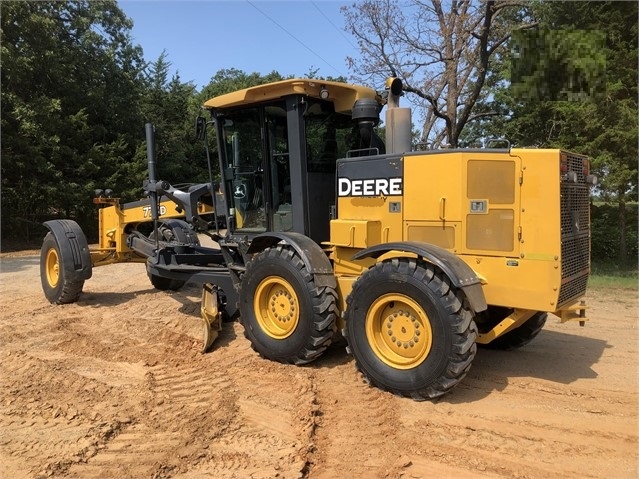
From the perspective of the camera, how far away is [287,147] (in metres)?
5.64

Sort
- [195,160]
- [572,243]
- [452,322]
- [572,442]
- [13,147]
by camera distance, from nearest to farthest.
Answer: [572,442] → [452,322] → [572,243] → [13,147] → [195,160]

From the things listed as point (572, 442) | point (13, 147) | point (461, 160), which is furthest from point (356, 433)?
point (13, 147)

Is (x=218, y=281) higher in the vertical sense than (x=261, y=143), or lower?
lower

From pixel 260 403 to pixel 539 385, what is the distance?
2.45 m

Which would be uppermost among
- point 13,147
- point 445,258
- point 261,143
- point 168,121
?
point 168,121

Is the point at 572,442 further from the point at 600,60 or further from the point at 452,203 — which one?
the point at 600,60

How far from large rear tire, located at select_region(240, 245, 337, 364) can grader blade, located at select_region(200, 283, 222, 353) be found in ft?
1.68

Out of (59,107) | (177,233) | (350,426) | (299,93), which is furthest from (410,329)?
(59,107)

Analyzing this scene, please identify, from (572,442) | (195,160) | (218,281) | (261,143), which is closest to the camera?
(572,442)

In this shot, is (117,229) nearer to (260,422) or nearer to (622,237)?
(260,422)

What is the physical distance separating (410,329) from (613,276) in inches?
388

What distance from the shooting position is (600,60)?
400 inches

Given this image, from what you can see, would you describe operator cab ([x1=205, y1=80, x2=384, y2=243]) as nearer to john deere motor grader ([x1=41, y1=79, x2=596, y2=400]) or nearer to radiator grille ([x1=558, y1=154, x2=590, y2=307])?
john deere motor grader ([x1=41, y1=79, x2=596, y2=400])

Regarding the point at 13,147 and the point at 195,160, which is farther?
the point at 195,160
